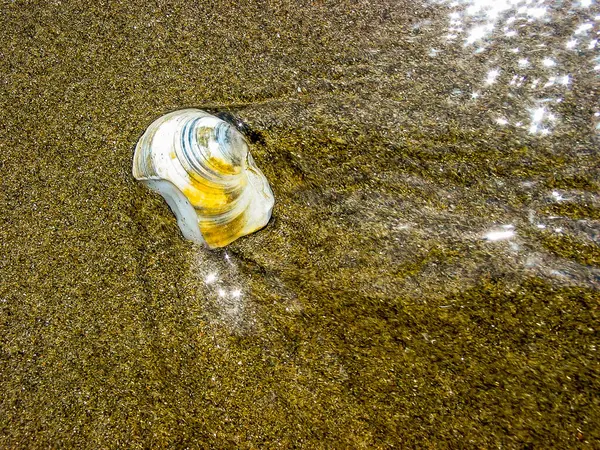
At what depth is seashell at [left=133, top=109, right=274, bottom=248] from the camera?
1.71 m

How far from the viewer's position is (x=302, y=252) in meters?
1.76

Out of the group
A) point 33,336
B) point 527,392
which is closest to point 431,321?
point 527,392

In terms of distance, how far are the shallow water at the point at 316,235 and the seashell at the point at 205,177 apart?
71 millimetres

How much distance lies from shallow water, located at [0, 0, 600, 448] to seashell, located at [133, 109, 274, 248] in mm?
71

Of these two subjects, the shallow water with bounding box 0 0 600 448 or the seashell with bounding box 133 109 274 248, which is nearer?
the shallow water with bounding box 0 0 600 448

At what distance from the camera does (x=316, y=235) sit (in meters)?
1.79

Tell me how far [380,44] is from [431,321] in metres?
1.17

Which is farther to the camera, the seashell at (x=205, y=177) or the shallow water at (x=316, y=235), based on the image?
the seashell at (x=205, y=177)

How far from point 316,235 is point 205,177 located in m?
0.44

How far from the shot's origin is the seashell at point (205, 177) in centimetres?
171

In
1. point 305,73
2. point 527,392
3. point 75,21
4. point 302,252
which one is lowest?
point 527,392

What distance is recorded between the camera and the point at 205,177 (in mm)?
1710

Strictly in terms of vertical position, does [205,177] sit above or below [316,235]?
above

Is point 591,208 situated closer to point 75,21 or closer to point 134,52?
point 134,52
